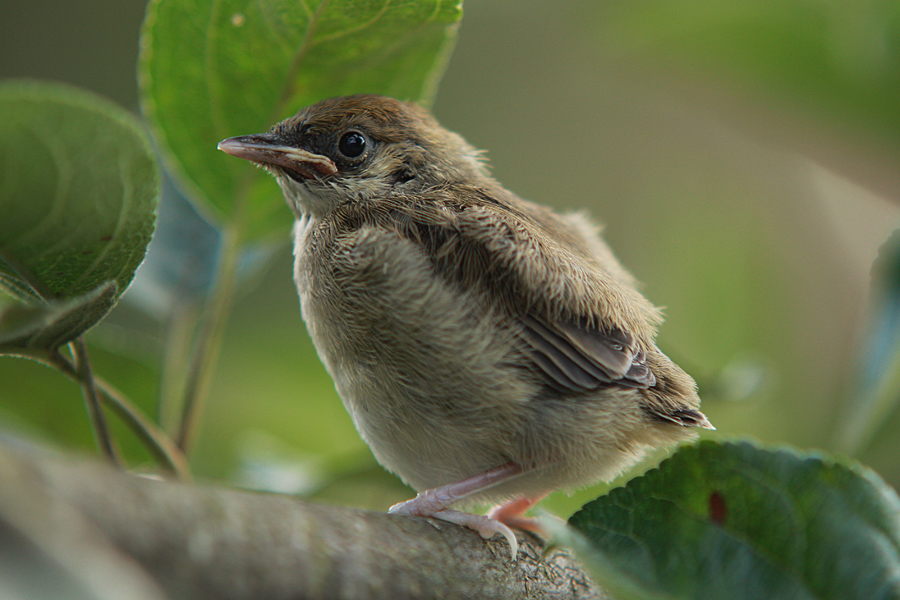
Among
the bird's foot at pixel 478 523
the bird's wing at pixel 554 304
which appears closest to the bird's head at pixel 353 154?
the bird's wing at pixel 554 304

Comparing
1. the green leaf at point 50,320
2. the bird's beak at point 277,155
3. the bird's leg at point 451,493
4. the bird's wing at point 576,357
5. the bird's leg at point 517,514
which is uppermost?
the bird's beak at point 277,155

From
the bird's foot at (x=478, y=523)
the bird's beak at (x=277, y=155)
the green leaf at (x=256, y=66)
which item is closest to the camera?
the bird's foot at (x=478, y=523)

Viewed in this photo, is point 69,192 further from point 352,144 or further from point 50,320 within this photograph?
point 352,144

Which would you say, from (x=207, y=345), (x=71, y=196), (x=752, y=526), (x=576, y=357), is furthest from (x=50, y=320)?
(x=752, y=526)

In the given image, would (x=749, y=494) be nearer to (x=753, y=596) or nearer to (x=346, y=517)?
(x=753, y=596)

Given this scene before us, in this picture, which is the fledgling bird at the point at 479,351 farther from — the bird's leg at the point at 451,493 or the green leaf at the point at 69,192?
the green leaf at the point at 69,192

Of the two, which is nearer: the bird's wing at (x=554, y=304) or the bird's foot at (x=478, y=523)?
the bird's foot at (x=478, y=523)

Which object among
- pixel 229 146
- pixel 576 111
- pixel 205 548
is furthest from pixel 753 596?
pixel 576 111
